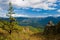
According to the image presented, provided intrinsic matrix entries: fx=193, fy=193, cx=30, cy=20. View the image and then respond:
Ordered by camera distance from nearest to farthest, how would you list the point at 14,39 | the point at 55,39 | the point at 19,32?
the point at 14,39 < the point at 55,39 < the point at 19,32

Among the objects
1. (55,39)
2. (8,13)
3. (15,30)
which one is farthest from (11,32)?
(55,39)

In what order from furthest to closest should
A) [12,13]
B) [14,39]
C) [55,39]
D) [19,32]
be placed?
[19,32] < [12,13] < [55,39] < [14,39]

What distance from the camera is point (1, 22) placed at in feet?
109

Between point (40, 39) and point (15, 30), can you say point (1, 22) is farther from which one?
point (40, 39)

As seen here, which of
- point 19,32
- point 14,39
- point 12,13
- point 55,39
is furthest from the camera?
point 19,32

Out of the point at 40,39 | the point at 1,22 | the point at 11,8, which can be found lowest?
the point at 40,39

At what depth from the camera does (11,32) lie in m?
33.1

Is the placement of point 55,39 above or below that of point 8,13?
below

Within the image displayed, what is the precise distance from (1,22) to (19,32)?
381 centimetres

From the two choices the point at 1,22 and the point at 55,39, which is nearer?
the point at 55,39

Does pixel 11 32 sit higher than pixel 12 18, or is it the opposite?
pixel 12 18

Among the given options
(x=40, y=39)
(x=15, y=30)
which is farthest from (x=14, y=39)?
(x=15, y=30)

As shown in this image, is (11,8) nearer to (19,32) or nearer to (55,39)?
(19,32)

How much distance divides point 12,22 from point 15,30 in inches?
63.3
